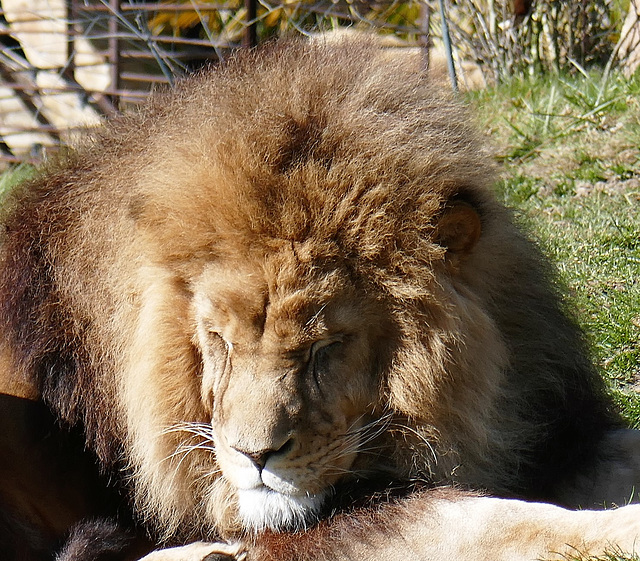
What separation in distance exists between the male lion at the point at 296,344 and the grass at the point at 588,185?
4.96 feet

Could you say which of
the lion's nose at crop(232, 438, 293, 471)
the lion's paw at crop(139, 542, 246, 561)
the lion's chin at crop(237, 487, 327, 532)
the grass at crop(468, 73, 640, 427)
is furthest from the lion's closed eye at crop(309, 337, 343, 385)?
the grass at crop(468, 73, 640, 427)

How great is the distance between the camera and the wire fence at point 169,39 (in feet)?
29.8

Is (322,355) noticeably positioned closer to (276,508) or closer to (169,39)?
(276,508)

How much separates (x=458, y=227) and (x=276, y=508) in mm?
1037

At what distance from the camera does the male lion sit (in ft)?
9.23

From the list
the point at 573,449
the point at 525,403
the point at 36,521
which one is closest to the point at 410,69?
the point at 525,403

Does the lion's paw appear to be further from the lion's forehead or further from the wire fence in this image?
the wire fence

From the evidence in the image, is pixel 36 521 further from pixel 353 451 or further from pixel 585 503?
pixel 585 503

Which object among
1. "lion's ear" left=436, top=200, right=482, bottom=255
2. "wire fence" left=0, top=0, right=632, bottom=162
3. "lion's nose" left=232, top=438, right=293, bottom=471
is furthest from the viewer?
"wire fence" left=0, top=0, right=632, bottom=162

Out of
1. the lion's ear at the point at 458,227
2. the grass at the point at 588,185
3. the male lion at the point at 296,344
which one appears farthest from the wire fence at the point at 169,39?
the lion's ear at the point at 458,227

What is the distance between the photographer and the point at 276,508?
112 inches

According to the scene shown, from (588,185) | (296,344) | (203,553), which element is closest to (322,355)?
(296,344)

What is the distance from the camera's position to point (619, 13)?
9.69 m

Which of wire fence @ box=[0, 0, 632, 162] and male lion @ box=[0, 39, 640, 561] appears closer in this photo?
male lion @ box=[0, 39, 640, 561]
